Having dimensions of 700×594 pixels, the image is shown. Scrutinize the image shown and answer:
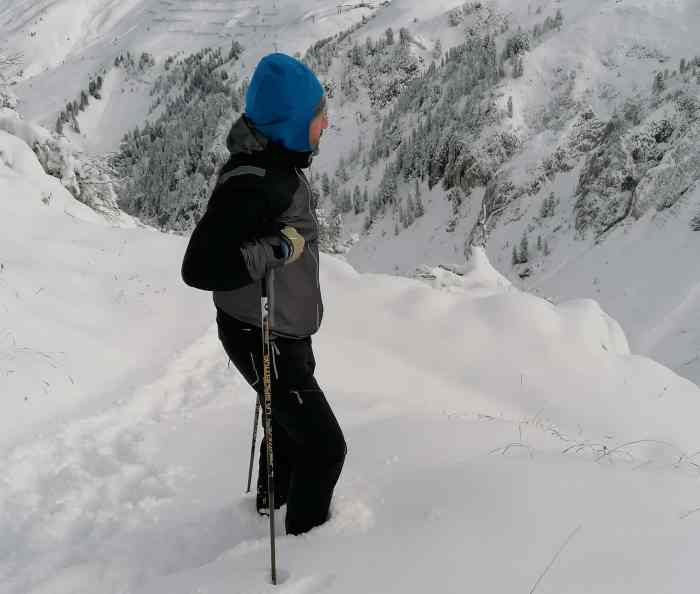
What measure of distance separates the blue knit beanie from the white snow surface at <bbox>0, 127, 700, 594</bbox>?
1.68 meters

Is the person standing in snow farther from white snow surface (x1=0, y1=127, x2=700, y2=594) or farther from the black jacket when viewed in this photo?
white snow surface (x1=0, y1=127, x2=700, y2=594)

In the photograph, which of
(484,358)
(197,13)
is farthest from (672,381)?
(197,13)

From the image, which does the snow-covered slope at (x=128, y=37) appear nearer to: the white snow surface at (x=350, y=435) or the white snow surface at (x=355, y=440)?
the white snow surface at (x=350, y=435)

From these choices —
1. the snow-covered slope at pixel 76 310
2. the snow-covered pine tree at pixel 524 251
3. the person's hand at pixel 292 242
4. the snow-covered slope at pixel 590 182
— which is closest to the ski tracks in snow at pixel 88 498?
the snow-covered slope at pixel 76 310

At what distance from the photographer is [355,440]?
3.76 m

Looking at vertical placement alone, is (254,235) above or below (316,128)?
below

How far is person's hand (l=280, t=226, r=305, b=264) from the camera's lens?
2.20 metres

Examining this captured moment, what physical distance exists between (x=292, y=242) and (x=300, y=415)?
75cm

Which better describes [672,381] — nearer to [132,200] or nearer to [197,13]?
[132,200]

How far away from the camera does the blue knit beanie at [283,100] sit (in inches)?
86.0

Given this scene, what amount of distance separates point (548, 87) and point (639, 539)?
39.3 metres

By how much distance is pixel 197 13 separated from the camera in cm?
13538

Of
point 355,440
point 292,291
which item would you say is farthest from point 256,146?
point 355,440

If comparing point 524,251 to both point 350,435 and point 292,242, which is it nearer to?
point 350,435
